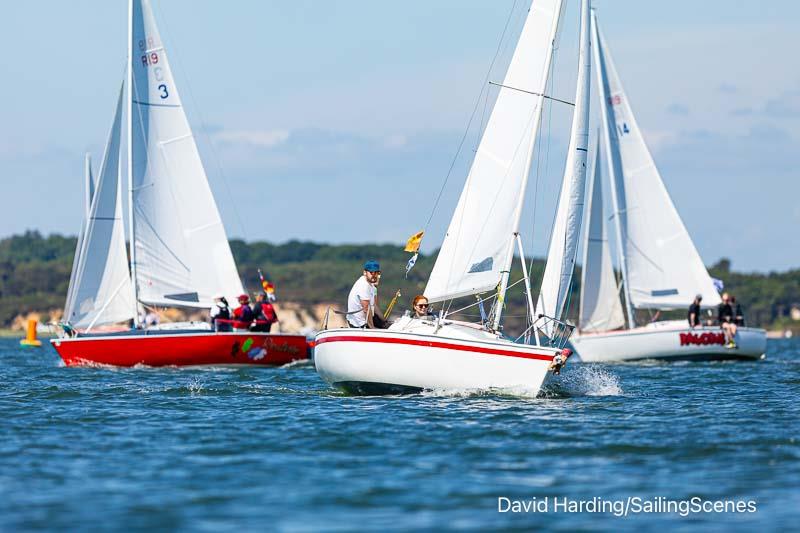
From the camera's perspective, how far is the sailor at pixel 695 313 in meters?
36.6

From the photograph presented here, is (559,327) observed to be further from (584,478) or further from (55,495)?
(55,495)

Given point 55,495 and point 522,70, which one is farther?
point 522,70

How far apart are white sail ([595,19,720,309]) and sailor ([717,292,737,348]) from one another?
1.69 meters

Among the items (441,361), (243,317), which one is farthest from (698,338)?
(441,361)

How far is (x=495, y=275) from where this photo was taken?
19734mm

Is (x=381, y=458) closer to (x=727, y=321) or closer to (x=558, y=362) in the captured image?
(x=558, y=362)

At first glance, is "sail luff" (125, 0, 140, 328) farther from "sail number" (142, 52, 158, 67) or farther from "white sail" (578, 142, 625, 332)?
"white sail" (578, 142, 625, 332)

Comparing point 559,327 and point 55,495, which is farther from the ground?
point 559,327

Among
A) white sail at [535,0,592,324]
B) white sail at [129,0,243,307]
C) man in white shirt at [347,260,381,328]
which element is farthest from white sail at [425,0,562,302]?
white sail at [129,0,243,307]

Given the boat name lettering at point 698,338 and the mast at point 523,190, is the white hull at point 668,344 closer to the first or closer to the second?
the boat name lettering at point 698,338

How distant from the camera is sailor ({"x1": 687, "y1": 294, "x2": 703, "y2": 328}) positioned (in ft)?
120

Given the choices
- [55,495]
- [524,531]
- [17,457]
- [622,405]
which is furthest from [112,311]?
[524,531]

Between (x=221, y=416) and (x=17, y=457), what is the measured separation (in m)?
4.06

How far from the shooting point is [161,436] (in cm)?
1467
